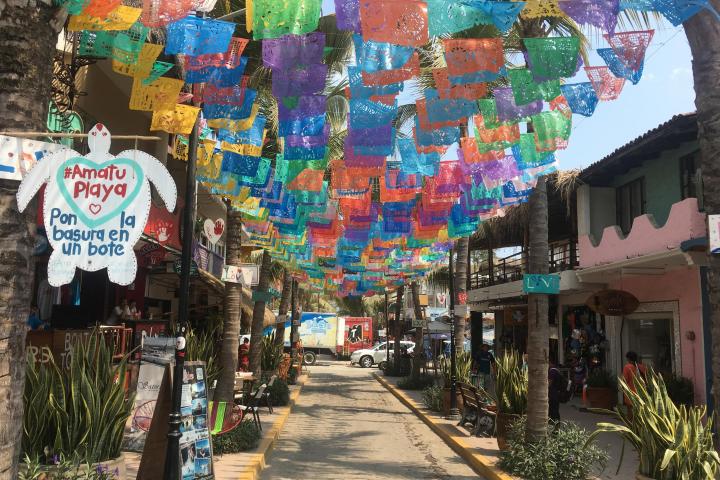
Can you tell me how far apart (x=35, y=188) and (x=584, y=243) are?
15.2m

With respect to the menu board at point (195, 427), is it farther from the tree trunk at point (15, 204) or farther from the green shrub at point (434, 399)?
the green shrub at point (434, 399)

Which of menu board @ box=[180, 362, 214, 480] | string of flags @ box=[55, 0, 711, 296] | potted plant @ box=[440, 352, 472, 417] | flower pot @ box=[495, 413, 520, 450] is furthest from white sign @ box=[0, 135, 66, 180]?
potted plant @ box=[440, 352, 472, 417]

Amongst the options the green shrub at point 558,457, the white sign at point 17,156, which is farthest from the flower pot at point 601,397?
the white sign at point 17,156

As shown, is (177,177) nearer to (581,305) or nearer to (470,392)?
(470,392)

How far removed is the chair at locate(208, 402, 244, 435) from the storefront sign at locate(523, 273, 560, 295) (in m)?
4.71

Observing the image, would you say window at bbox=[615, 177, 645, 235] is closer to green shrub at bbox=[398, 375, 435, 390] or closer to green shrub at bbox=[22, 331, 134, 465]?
green shrub at bbox=[398, 375, 435, 390]

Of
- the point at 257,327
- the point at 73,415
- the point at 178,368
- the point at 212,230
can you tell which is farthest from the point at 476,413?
the point at 73,415

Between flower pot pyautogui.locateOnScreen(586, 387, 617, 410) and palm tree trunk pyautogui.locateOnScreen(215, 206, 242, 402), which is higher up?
palm tree trunk pyautogui.locateOnScreen(215, 206, 242, 402)

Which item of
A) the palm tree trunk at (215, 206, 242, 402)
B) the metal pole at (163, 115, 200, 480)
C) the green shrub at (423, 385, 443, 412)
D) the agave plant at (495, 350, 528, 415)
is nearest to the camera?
the metal pole at (163, 115, 200, 480)

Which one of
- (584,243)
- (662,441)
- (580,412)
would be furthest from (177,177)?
Answer: (662,441)

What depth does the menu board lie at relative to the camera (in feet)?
A: 23.1

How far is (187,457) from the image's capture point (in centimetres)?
703

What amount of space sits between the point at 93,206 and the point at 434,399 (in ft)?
43.1

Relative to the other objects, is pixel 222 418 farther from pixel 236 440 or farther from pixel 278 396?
pixel 278 396
